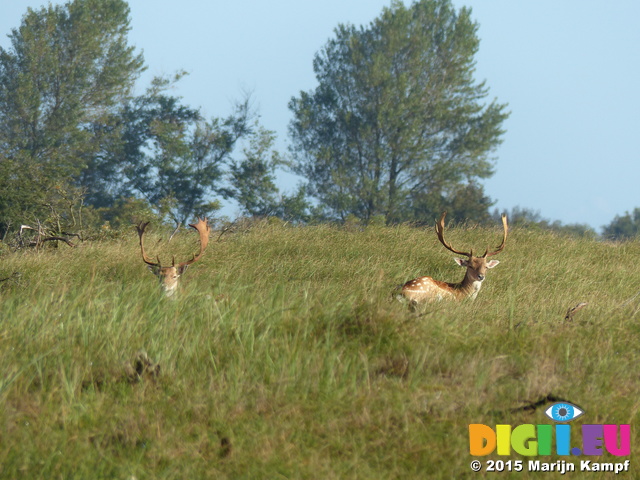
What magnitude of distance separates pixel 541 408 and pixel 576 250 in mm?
8767

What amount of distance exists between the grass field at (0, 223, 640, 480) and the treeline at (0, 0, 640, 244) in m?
31.9

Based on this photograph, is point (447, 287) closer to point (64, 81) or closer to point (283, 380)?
point (283, 380)

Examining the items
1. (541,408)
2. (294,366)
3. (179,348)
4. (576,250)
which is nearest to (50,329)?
(179,348)

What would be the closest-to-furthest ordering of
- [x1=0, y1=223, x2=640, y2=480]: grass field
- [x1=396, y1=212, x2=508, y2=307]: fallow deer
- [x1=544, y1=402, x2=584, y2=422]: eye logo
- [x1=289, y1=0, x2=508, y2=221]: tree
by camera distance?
[x1=0, y1=223, x2=640, y2=480]: grass field → [x1=544, y1=402, x2=584, y2=422]: eye logo → [x1=396, y1=212, x2=508, y2=307]: fallow deer → [x1=289, y1=0, x2=508, y2=221]: tree

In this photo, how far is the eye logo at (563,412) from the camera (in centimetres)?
537

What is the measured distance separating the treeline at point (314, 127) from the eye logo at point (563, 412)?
33160mm

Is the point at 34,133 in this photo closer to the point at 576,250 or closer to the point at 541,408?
the point at 576,250

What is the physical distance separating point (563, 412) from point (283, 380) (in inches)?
72.0

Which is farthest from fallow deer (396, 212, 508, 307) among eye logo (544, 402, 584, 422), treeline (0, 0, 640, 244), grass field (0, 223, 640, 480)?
treeline (0, 0, 640, 244)

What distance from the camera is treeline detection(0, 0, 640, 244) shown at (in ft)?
129

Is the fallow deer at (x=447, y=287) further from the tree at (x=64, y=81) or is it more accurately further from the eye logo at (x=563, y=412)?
the tree at (x=64, y=81)

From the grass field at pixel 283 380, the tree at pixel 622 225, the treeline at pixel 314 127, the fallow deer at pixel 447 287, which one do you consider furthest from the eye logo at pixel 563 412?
the tree at pixel 622 225

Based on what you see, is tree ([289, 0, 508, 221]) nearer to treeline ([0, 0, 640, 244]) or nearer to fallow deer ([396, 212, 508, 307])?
treeline ([0, 0, 640, 244])

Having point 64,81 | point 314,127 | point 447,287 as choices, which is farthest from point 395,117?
point 447,287
